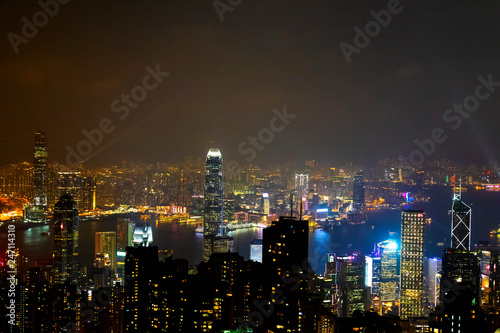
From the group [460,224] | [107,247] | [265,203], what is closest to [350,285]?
[460,224]

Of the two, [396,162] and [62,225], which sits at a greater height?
[396,162]

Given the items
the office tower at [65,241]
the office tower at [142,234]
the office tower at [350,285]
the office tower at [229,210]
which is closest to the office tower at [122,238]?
the office tower at [142,234]

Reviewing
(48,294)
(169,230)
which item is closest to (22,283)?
(48,294)

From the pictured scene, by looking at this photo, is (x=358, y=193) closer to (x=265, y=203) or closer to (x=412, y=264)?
(x=265, y=203)

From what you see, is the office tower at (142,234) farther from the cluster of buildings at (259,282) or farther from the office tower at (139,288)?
the office tower at (139,288)

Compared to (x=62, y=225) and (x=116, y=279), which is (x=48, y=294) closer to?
(x=116, y=279)

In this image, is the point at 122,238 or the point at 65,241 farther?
the point at 122,238

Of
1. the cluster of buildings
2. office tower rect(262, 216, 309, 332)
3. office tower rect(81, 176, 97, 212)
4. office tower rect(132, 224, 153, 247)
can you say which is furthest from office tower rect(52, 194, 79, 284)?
office tower rect(262, 216, 309, 332)
